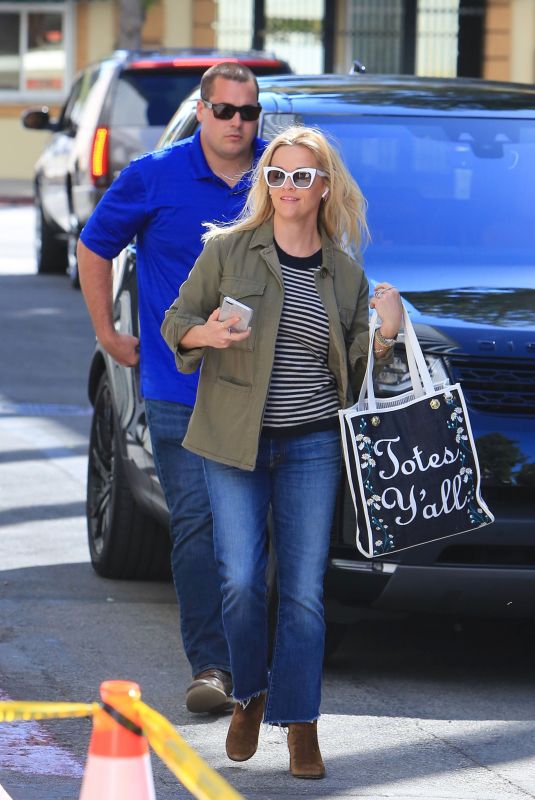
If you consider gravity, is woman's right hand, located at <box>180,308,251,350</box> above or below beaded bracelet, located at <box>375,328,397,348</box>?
above

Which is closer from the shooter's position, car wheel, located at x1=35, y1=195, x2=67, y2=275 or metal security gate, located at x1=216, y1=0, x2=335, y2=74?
car wheel, located at x1=35, y1=195, x2=67, y2=275

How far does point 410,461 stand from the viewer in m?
4.93

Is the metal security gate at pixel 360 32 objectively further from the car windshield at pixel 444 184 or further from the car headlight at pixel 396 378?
the car headlight at pixel 396 378

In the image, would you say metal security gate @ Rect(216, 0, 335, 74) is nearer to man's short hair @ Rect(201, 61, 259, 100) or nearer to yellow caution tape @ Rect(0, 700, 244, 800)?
man's short hair @ Rect(201, 61, 259, 100)

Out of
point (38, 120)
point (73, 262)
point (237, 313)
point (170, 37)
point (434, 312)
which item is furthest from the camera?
point (170, 37)

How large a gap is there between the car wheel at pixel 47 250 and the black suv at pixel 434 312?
413 inches

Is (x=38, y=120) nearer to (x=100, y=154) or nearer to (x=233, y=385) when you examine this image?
(x=100, y=154)

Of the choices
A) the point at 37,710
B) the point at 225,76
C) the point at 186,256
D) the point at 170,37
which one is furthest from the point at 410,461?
the point at 170,37

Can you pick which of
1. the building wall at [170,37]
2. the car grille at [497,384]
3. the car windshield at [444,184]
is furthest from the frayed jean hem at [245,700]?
the building wall at [170,37]

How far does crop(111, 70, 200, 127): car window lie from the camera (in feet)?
50.0

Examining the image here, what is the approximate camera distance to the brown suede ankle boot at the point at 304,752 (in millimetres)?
4855

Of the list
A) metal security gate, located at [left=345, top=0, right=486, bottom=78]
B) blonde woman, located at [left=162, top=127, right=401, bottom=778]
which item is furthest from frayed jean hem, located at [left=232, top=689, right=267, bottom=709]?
metal security gate, located at [left=345, top=0, right=486, bottom=78]

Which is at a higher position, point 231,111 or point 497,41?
point 231,111

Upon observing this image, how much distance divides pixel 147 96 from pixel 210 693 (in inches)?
415
